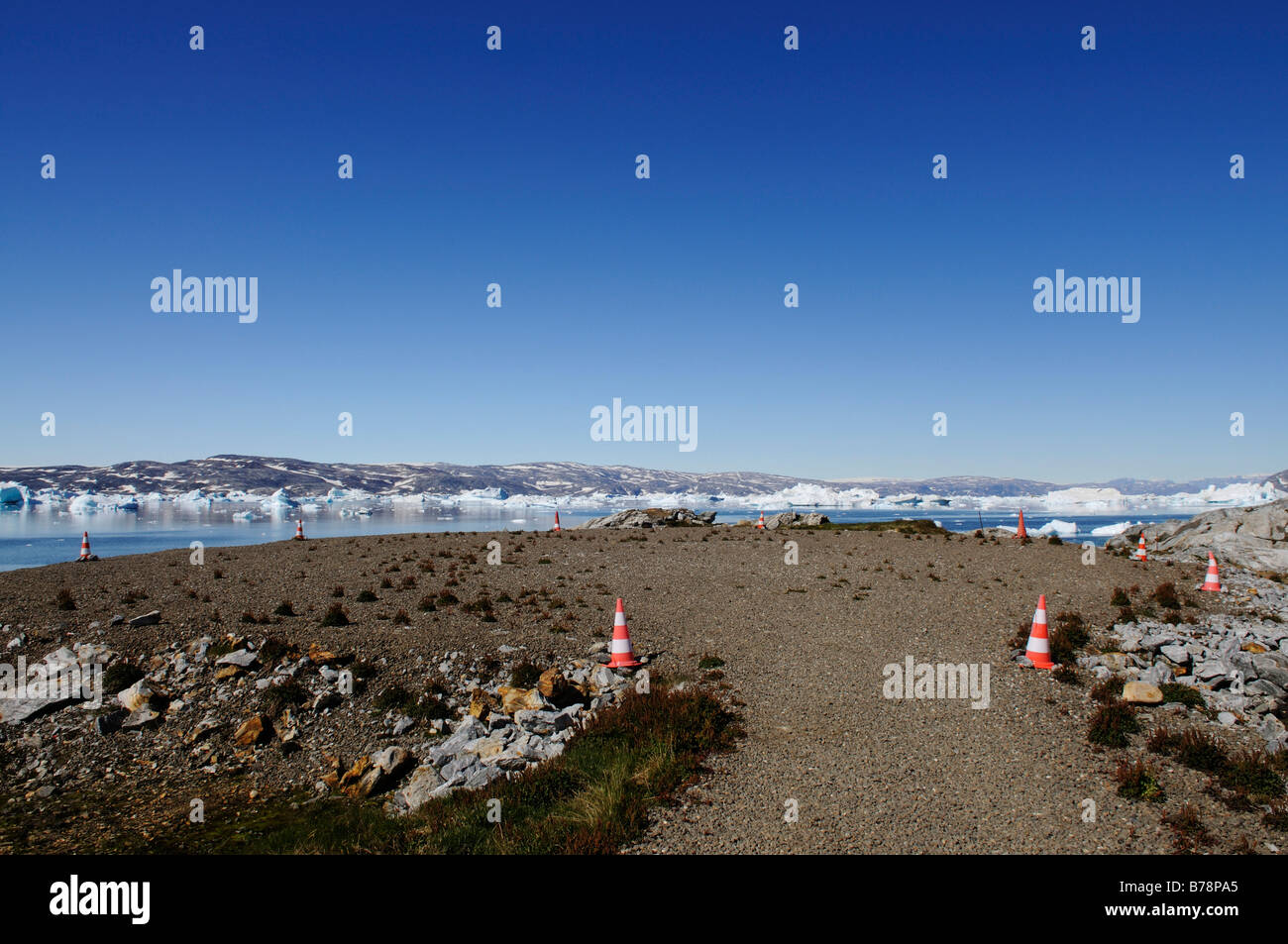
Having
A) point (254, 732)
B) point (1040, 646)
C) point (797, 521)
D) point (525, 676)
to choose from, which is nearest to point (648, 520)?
point (797, 521)

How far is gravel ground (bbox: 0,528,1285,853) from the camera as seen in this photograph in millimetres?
6012

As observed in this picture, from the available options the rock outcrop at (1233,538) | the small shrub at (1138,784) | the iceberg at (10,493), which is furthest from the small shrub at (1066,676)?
the iceberg at (10,493)

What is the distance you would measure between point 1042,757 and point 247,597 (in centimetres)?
1612

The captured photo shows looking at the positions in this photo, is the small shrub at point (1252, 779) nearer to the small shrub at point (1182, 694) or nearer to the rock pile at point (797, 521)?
the small shrub at point (1182, 694)

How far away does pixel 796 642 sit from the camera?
12.6 metres

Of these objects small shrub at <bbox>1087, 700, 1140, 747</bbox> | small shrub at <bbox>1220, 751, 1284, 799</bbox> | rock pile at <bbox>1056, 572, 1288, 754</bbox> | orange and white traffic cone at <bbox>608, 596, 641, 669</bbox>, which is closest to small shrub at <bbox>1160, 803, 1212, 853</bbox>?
small shrub at <bbox>1220, 751, 1284, 799</bbox>

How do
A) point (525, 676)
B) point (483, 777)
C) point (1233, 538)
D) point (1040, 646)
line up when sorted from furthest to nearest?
point (1233, 538)
point (525, 676)
point (1040, 646)
point (483, 777)

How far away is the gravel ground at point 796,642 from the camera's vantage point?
19.7 feet

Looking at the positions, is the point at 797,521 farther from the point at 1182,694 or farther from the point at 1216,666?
the point at 1182,694

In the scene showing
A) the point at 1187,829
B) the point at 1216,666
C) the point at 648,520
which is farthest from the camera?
the point at 648,520
